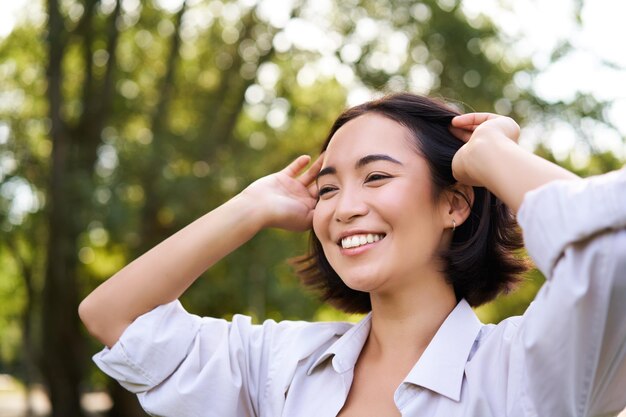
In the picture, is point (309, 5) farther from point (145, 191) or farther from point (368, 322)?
point (368, 322)

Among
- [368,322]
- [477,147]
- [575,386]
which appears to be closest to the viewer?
[575,386]

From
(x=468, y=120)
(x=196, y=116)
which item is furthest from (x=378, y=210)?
(x=196, y=116)

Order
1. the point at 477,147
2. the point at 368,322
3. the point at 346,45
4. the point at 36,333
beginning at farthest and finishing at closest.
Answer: the point at 36,333
the point at 346,45
the point at 368,322
the point at 477,147

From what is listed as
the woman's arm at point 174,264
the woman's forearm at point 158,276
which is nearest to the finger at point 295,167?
the woman's arm at point 174,264

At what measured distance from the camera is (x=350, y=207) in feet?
6.60

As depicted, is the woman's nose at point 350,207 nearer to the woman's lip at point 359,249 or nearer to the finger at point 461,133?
the woman's lip at point 359,249

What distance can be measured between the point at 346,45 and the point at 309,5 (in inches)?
30.6

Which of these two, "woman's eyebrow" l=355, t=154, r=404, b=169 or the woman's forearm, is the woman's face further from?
the woman's forearm

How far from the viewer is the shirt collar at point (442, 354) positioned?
1882mm

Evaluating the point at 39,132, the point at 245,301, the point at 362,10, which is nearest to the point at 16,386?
the point at 39,132

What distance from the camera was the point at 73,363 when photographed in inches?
479

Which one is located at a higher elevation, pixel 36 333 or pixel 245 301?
pixel 245 301

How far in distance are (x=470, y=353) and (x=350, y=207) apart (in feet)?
1.49

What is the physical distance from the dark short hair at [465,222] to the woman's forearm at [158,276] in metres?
0.39
